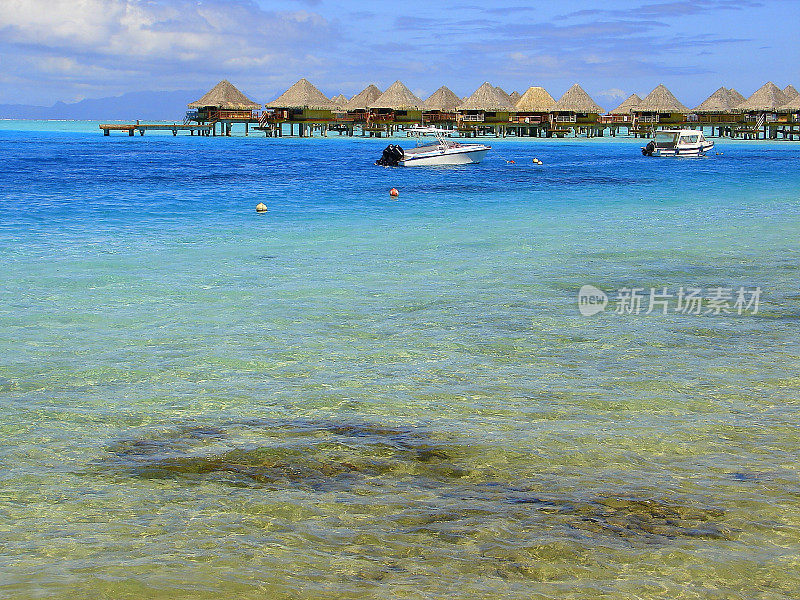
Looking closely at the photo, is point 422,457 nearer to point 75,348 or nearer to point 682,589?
point 682,589

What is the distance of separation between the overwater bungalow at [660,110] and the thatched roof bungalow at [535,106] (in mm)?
10055

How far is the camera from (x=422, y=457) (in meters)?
5.84

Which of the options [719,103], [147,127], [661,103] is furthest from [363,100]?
[719,103]

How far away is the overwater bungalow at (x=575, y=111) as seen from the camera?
96.8 m

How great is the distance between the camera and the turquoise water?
436 centimetres

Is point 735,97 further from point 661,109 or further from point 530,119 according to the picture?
point 530,119

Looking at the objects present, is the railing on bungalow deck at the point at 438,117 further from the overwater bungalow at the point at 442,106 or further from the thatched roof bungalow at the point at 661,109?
the thatched roof bungalow at the point at 661,109

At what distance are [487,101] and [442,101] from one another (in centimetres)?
530

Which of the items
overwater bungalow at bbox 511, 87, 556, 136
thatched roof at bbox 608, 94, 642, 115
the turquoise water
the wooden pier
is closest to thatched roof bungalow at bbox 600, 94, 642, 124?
thatched roof at bbox 608, 94, 642, 115

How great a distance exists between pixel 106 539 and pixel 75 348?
4735mm

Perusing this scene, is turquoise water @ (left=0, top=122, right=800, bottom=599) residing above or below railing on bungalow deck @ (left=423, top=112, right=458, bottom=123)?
below

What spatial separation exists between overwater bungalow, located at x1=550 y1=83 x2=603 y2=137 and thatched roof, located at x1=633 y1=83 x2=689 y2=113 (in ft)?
16.9

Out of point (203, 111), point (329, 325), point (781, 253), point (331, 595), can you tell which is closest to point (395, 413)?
point (331, 595)

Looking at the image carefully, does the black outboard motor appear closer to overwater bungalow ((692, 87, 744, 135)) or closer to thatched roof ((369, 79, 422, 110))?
thatched roof ((369, 79, 422, 110))
